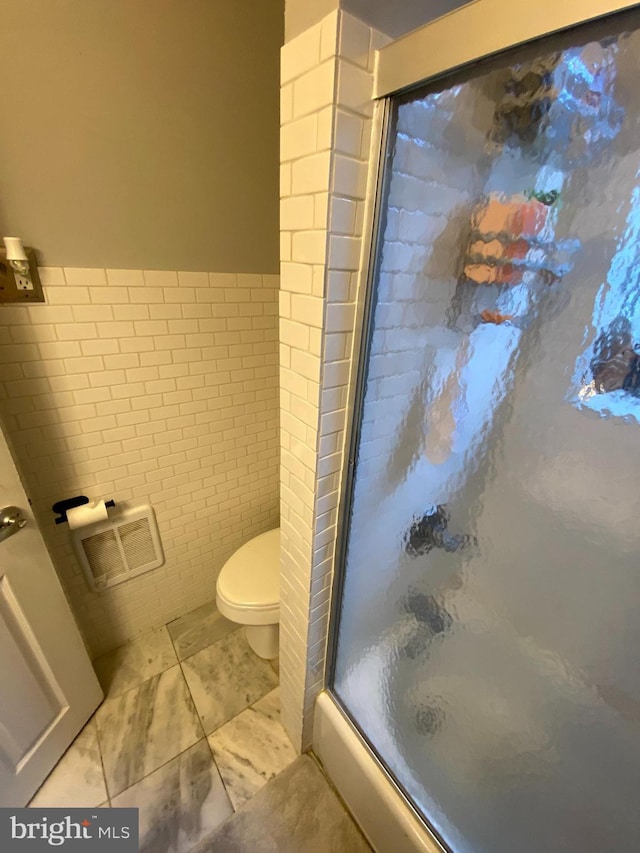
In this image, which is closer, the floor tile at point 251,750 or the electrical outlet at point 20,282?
the electrical outlet at point 20,282

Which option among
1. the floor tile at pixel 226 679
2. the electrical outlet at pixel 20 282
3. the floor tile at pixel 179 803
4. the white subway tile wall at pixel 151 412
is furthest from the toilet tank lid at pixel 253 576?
the electrical outlet at pixel 20 282

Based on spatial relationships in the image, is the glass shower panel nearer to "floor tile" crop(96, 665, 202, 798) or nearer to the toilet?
the toilet

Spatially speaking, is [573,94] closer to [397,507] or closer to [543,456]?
[543,456]

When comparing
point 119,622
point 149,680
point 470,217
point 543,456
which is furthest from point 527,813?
point 119,622

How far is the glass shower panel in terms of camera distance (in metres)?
0.49

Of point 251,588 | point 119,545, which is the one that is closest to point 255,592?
point 251,588

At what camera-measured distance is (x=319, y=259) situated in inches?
24.9

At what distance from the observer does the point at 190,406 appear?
1392 mm

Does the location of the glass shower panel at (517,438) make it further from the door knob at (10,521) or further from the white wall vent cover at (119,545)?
the white wall vent cover at (119,545)

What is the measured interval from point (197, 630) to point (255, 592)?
0.55m

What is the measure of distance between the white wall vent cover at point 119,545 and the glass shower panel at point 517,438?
0.96m

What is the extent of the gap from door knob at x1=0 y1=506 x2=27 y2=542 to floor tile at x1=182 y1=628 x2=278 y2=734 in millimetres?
962

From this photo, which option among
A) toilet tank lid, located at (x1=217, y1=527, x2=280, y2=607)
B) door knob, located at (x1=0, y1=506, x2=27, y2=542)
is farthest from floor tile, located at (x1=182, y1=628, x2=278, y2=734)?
door knob, located at (x1=0, y1=506, x2=27, y2=542)

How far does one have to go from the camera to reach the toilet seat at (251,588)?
1323mm
